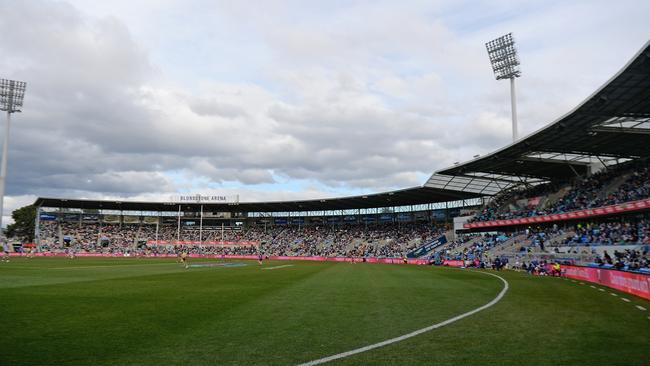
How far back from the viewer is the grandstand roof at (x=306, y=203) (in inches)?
2928

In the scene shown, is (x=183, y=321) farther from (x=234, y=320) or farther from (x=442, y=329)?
(x=442, y=329)

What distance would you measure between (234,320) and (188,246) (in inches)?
3625

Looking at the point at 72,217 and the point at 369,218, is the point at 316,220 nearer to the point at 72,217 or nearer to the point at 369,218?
the point at 369,218

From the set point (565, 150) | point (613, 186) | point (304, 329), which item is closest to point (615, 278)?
point (304, 329)

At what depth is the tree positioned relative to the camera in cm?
11969

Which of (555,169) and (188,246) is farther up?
(555,169)

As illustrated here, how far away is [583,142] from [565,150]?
3.42 metres

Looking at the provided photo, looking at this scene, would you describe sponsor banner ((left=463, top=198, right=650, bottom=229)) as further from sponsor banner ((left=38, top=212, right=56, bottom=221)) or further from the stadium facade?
sponsor banner ((left=38, top=212, right=56, bottom=221))

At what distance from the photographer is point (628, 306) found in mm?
14812

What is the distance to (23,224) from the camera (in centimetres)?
12144

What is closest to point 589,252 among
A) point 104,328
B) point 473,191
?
point 473,191

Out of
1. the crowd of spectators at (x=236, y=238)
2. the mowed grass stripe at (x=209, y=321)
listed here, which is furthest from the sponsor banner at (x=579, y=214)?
the mowed grass stripe at (x=209, y=321)

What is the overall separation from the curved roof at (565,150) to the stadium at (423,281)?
21 centimetres

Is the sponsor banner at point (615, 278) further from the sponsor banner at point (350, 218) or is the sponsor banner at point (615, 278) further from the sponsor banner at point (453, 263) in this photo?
the sponsor banner at point (350, 218)
